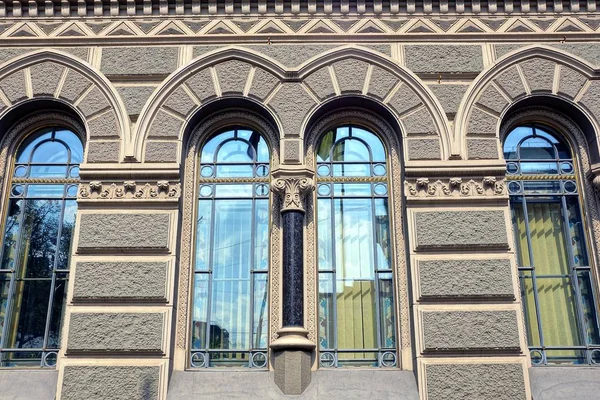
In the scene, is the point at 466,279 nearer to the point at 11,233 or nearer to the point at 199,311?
the point at 199,311

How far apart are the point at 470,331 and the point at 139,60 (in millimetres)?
6150

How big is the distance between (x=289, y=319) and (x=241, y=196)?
2.02 meters

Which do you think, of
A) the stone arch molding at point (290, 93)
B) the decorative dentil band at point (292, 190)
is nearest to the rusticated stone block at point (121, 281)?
the stone arch molding at point (290, 93)

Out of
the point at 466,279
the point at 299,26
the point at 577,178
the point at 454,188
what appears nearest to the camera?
the point at 466,279

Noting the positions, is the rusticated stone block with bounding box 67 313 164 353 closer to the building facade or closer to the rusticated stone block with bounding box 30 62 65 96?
the building facade

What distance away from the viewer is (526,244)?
31.4 feet

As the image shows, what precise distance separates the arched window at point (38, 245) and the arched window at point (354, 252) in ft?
12.0

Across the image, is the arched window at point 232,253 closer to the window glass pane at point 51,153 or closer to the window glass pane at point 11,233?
the window glass pane at point 51,153

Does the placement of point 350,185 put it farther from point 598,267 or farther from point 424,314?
point 598,267

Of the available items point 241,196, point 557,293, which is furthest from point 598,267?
point 241,196

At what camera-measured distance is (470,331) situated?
8617 mm

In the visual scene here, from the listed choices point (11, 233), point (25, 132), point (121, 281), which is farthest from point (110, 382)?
point (25, 132)

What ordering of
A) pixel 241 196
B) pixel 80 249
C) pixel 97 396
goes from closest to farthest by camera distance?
pixel 97 396
pixel 80 249
pixel 241 196

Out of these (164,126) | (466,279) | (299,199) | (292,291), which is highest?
(164,126)
